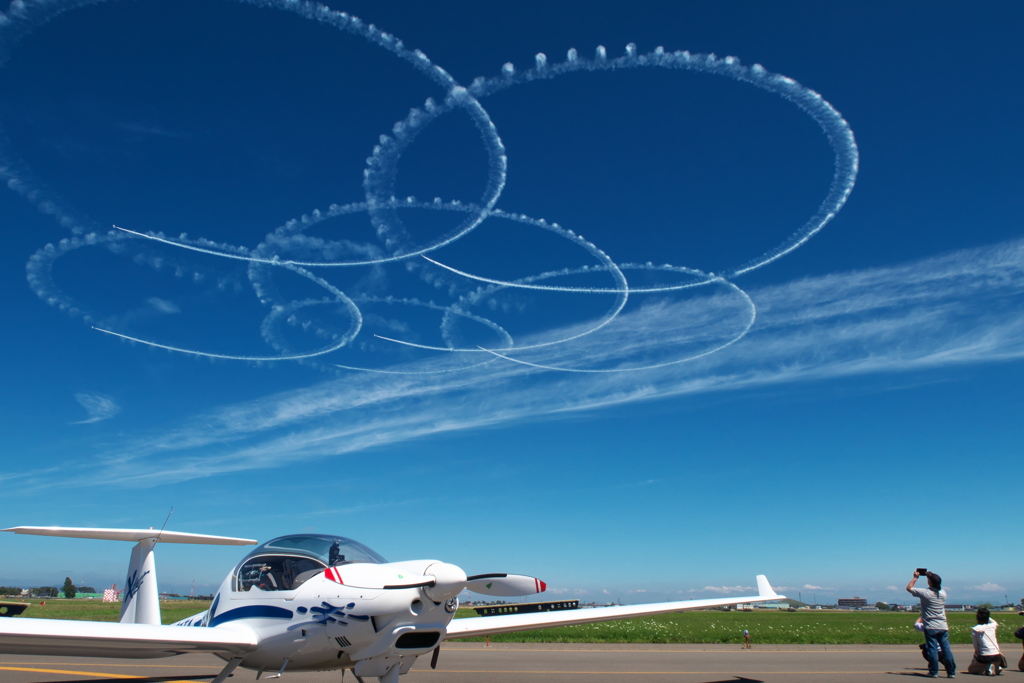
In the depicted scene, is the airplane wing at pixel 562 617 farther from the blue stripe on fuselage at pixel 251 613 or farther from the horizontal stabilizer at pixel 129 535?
the horizontal stabilizer at pixel 129 535

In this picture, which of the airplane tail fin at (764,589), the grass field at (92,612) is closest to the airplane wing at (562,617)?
the airplane tail fin at (764,589)

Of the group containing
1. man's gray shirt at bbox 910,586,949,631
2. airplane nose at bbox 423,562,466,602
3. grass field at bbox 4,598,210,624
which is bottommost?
grass field at bbox 4,598,210,624

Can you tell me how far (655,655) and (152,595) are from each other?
13.6m

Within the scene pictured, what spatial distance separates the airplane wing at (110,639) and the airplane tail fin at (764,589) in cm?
1105

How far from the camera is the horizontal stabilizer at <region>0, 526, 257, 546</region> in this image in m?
12.5

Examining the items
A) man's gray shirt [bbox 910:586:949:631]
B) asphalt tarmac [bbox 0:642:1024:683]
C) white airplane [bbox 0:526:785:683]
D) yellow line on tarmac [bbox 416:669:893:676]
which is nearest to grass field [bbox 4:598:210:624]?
asphalt tarmac [bbox 0:642:1024:683]

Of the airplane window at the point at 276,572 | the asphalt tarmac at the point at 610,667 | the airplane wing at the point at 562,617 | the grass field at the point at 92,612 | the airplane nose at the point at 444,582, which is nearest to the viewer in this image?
the airplane nose at the point at 444,582

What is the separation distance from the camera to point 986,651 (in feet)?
40.3

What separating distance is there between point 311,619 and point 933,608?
12.5 metres

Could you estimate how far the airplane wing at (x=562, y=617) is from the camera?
10297mm

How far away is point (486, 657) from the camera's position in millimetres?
16438

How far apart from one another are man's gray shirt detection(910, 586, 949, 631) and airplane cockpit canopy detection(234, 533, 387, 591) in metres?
11.5

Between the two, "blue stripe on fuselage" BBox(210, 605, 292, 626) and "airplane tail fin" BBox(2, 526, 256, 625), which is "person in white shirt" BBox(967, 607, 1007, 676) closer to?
"blue stripe on fuselage" BBox(210, 605, 292, 626)

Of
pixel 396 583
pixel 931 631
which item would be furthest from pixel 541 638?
pixel 396 583
